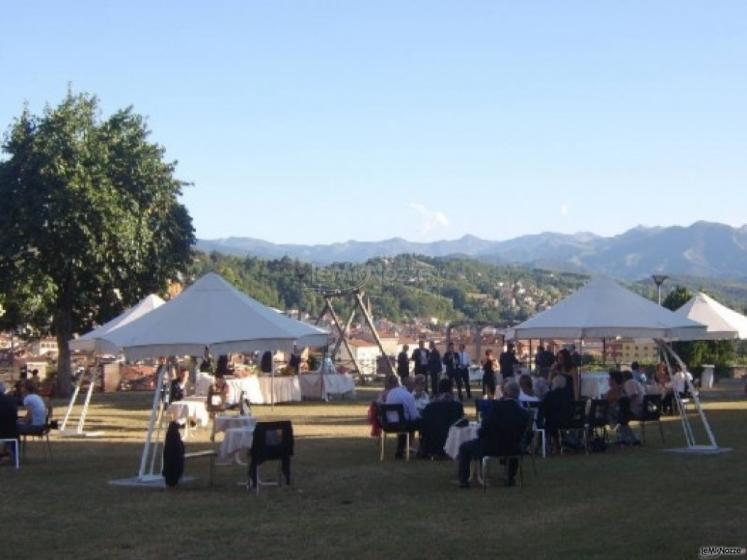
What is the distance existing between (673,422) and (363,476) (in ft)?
35.5

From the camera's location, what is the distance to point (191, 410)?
2214cm

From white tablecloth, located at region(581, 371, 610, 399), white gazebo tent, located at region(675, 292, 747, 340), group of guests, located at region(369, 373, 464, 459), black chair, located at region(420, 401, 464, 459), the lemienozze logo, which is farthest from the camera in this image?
white gazebo tent, located at region(675, 292, 747, 340)

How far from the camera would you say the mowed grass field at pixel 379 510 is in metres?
9.88

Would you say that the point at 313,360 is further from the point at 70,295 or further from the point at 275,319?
the point at 275,319

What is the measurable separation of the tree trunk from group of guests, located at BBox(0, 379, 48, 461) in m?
14.9

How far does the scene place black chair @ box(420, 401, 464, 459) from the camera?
17.1 metres

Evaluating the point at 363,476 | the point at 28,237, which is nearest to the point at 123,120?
the point at 28,237

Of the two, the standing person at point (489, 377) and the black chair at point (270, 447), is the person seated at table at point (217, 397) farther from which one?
the black chair at point (270, 447)

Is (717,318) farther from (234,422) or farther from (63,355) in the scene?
(63,355)

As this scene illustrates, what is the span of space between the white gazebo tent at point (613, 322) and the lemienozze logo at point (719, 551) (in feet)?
27.7

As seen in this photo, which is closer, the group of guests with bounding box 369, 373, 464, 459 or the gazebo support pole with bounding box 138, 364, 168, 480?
the gazebo support pole with bounding box 138, 364, 168, 480

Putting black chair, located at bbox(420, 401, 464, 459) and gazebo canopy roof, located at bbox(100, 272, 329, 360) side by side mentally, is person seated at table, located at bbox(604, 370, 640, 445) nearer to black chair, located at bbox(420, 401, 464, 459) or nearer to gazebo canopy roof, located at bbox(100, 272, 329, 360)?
black chair, located at bbox(420, 401, 464, 459)

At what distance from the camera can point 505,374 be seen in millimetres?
30234

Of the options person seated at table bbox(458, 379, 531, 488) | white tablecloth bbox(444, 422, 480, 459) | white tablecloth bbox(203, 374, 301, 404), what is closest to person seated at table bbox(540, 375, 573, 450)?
white tablecloth bbox(444, 422, 480, 459)
